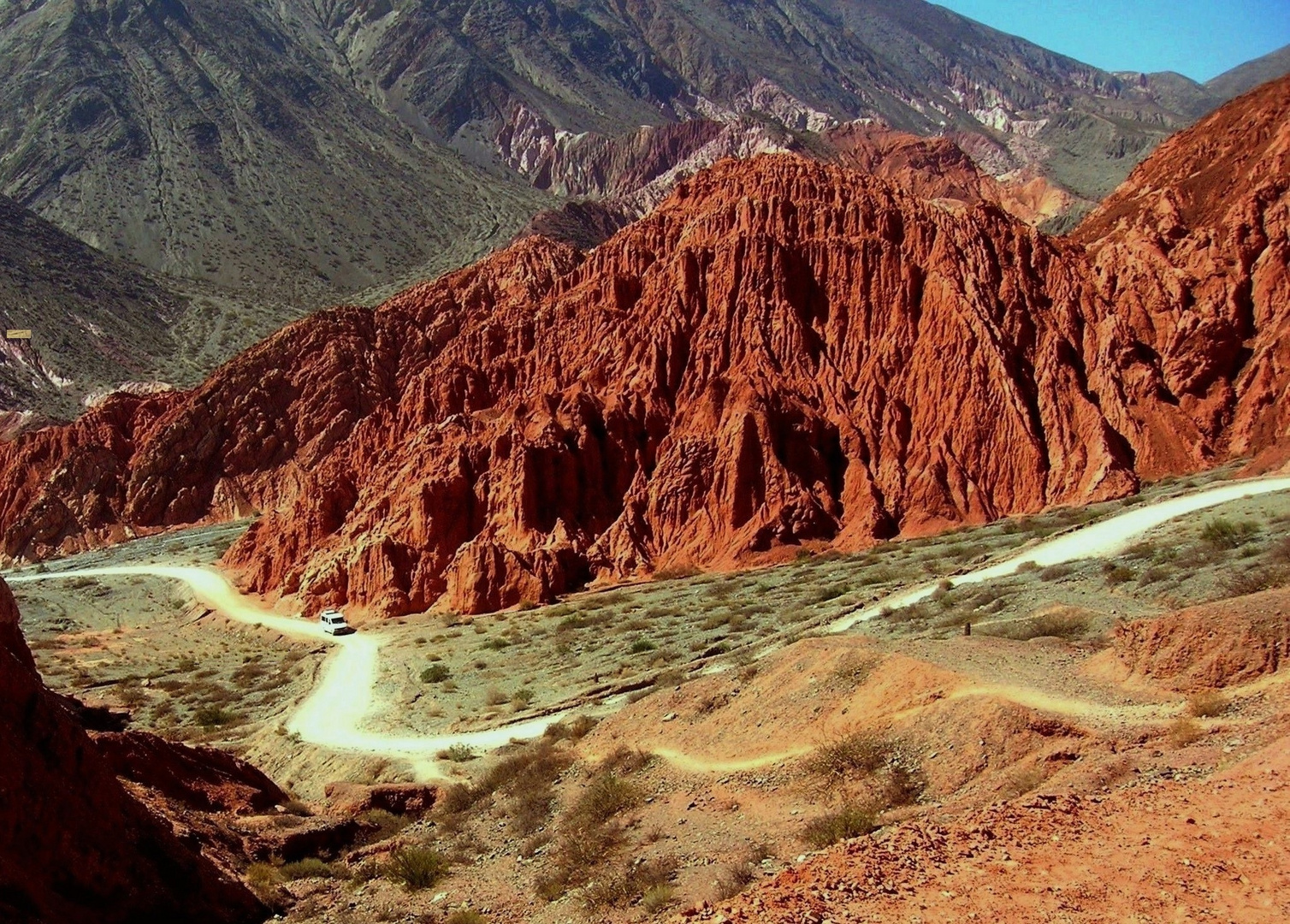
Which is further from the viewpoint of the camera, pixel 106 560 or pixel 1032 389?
pixel 106 560

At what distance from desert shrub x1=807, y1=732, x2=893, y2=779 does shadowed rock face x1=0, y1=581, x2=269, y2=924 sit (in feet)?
24.3

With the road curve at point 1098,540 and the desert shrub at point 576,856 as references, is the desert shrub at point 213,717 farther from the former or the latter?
the desert shrub at point 576,856

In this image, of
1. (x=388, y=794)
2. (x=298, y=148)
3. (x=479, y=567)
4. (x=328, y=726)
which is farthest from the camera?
(x=298, y=148)

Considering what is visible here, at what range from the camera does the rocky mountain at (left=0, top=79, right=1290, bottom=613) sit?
148 feet

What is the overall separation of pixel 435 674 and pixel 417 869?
1771 cm

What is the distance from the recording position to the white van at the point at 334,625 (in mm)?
41969

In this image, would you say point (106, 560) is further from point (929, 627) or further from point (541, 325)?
point (929, 627)

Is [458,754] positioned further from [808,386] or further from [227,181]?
[227,181]

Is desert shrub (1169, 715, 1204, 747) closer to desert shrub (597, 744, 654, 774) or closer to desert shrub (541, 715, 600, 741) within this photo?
desert shrub (597, 744, 654, 774)

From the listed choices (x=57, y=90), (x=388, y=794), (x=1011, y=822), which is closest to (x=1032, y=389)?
(x=388, y=794)

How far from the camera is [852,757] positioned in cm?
1373

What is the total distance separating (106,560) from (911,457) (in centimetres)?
Result: 5128

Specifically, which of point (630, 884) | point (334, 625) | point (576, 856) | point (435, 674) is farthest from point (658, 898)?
point (334, 625)

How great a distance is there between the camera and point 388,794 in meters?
19.0
